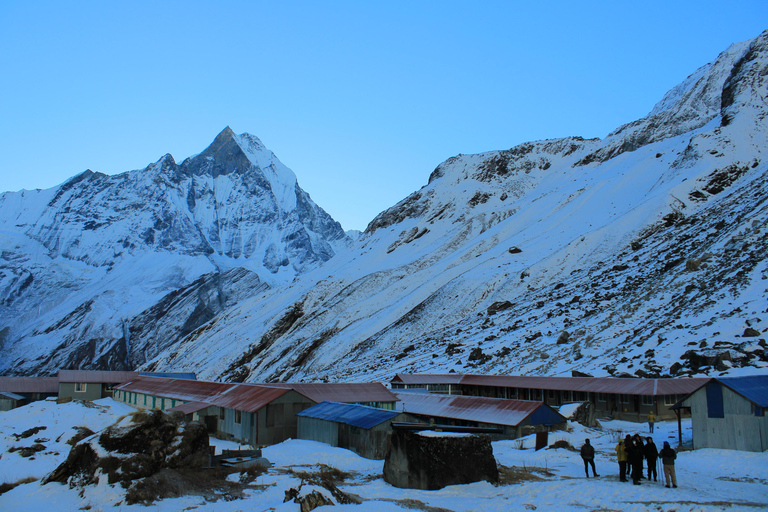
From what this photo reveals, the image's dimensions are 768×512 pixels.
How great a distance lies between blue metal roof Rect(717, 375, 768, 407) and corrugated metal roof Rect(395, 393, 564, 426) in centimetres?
948

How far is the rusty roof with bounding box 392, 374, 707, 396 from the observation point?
1213 inches

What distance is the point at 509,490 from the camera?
48.8 feet

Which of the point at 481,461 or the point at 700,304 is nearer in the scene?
the point at 481,461

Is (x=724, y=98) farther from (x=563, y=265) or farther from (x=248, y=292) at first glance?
(x=248, y=292)

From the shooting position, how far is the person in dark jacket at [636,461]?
14609 mm

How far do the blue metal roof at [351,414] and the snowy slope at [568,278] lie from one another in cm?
2092

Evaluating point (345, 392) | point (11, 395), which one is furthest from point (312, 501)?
point (11, 395)

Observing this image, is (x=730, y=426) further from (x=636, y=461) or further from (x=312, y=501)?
(x=312, y=501)

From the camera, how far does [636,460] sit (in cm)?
1470

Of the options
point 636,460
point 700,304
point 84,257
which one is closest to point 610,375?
point 700,304

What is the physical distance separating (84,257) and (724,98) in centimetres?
17404

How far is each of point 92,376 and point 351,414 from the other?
39228 mm

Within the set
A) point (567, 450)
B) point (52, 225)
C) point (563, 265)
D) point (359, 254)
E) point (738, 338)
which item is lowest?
point (567, 450)

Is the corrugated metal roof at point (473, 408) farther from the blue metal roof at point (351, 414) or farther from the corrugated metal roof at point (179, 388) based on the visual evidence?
the corrugated metal roof at point (179, 388)
